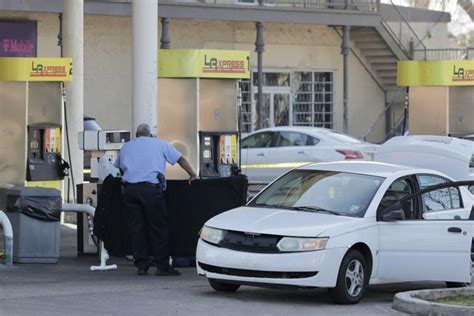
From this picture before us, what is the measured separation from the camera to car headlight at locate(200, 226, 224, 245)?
38.7 feet

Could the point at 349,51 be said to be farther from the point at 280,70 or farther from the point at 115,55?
the point at 115,55

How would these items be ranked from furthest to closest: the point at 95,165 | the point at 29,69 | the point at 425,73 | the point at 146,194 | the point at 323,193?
the point at 425,73 → the point at 29,69 → the point at 95,165 → the point at 146,194 → the point at 323,193

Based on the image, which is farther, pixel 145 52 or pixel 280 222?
pixel 145 52

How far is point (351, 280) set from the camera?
1157 centimetres

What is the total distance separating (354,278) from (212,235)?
61.0 inches

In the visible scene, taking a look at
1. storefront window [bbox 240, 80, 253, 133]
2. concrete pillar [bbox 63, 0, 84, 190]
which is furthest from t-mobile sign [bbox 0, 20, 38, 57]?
concrete pillar [bbox 63, 0, 84, 190]

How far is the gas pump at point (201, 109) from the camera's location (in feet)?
62.3

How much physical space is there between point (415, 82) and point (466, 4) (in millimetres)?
34790

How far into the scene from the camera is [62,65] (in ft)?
62.9

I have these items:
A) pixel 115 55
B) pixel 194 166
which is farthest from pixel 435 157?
pixel 115 55

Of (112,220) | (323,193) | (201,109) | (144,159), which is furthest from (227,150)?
(323,193)

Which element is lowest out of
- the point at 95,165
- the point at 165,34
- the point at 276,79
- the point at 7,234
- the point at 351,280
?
the point at 351,280

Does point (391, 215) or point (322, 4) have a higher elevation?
point (322, 4)

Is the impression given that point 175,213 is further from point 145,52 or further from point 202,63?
point 202,63
